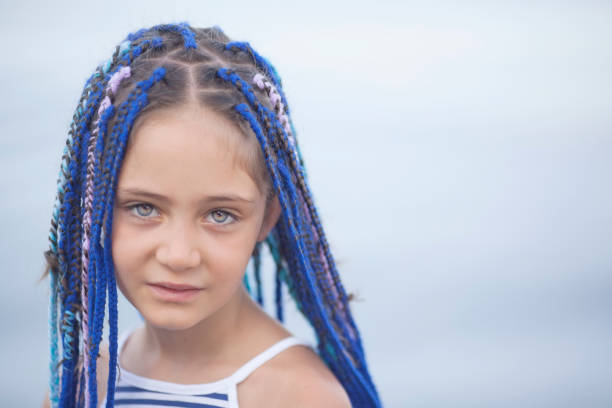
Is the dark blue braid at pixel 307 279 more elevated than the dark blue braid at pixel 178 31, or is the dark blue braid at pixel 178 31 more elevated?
the dark blue braid at pixel 178 31

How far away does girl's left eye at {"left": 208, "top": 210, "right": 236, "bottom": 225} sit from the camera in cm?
103

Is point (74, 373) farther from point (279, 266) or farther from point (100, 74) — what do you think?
point (100, 74)

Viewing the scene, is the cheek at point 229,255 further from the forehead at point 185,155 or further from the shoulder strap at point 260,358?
the shoulder strap at point 260,358

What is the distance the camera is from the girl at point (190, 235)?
1001 millimetres

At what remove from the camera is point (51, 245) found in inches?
45.3

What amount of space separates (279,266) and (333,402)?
11.1 inches

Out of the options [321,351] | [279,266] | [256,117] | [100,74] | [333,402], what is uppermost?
[100,74]

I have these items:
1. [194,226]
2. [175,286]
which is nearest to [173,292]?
[175,286]

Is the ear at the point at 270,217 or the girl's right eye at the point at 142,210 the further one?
the ear at the point at 270,217

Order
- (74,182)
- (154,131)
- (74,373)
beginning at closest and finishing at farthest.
Result: (154,131) < (74,182) < (74,373)

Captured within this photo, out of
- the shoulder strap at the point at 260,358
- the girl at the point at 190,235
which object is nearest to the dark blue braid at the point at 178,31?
the girl at the point at 190,235

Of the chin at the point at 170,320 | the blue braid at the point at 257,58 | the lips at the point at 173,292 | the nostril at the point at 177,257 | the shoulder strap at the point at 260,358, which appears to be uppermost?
the blue braid at the point at 257,58

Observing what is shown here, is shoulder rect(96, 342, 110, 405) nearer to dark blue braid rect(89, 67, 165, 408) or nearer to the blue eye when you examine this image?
dark blue braid rect(89, 67, 165, 408)

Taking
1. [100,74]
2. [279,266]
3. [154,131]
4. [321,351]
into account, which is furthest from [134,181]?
[321,351]
